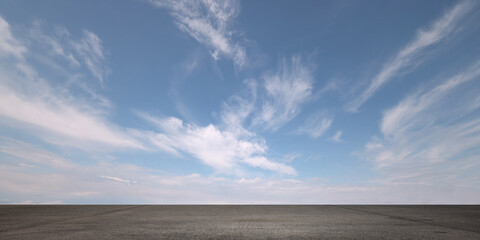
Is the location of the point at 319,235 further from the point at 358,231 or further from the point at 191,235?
the point at 191,235

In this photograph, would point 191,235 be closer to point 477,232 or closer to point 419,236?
point 419,236

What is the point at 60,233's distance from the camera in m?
5.46

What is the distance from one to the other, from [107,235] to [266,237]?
3.12 m

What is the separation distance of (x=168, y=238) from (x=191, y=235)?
0.48 m

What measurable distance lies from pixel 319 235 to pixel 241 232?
5.12ft

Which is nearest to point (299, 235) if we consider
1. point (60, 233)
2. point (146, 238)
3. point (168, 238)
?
point (168, 238)

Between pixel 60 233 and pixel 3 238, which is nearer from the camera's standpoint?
pixel 3 238

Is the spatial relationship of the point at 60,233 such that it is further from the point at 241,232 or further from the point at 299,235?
the point at 299,235

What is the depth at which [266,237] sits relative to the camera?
4.94 m

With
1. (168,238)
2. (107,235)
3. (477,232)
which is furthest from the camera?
(477,232)

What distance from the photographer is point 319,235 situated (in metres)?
5.16

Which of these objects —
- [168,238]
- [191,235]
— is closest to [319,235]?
[191,235]

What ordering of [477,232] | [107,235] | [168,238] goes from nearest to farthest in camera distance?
[168,238]
[107,235]
[477,232]

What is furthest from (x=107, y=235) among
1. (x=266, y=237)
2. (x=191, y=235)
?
(x=266, y=237)
